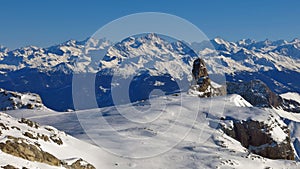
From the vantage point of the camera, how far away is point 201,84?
9756 cm

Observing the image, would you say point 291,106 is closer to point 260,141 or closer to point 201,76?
point 201,76

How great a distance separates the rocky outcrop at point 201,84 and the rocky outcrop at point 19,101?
3141cm

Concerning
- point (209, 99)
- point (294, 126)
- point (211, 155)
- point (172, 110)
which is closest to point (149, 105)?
point (172, 110)

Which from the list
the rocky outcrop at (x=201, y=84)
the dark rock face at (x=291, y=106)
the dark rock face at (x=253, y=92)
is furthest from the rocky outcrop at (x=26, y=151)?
the dark rock face at (x=291, y=106)

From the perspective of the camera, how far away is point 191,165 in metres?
47.2

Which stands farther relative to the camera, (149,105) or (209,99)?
(209,99)

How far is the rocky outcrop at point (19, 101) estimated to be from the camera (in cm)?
8844

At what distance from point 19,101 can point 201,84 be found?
38.4 m

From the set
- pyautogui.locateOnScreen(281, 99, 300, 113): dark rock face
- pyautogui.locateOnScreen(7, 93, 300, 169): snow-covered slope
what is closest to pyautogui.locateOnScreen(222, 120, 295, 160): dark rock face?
pyautogui.locateOnScreen(7, 93, 300, 169): snow-covered slope

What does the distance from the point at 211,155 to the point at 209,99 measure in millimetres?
32684

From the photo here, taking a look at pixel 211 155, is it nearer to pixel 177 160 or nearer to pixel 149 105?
pixel 177 160

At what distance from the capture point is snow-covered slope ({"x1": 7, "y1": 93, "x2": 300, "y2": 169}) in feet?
158

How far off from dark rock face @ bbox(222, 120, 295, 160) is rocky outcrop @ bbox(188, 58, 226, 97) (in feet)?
67.0

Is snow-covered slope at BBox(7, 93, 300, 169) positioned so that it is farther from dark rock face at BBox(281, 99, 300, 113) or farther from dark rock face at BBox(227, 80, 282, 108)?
dark rock face at BBox(281, 99, 300, 113)
